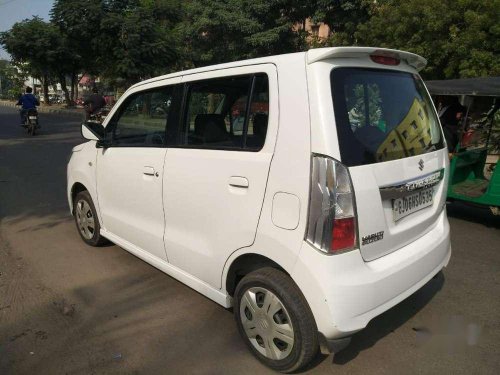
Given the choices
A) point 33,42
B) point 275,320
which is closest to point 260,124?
point 275,320

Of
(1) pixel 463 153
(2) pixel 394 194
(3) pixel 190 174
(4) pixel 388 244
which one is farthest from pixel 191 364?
(1) pixel 463 153

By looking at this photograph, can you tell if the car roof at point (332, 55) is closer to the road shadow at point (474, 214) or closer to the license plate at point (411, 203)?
the license plate at point (411, 203)

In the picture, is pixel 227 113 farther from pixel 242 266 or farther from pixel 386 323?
pixel 386 323

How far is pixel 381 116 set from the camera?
262cm

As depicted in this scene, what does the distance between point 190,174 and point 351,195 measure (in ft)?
3.85

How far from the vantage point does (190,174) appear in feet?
9.56

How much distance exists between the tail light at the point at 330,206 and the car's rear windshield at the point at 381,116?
0.10 meters

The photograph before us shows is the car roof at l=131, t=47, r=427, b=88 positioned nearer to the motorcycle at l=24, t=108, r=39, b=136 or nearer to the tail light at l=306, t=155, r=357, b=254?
the tail light at l=306, t=155, r=357, b=254

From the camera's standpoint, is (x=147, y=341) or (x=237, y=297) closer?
(x=237, y=297)

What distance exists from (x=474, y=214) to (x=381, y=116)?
14.8 ft

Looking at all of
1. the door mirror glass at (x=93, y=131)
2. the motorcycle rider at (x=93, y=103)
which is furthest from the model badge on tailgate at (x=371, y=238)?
the motorcycle rider at (x=93, y=103)

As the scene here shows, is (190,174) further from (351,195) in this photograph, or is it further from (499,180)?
(499,180)

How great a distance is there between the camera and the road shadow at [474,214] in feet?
19.0

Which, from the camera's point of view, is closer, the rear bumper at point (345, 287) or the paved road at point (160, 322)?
the rear bumper at point (345, 287)
